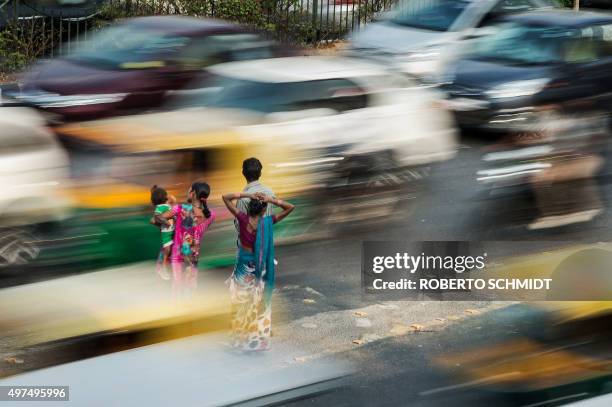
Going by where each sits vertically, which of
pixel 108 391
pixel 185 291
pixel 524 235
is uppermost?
pixel 108 391

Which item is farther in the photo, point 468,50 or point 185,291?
point 468,50

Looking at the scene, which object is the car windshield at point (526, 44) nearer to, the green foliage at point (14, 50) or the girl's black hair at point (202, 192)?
the girl's black hair at point (202, 192)

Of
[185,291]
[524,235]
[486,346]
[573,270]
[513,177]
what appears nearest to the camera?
[486,346]

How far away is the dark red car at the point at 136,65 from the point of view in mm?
12422

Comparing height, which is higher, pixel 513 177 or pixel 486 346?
pixel 486 346

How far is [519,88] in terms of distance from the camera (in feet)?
41.0

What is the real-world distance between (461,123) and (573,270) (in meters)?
7.27

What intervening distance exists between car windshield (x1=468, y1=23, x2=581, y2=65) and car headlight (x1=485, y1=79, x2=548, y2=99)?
1.24 feet

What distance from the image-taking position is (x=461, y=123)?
12719mm

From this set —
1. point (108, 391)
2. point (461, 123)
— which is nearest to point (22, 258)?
point (108, 391)

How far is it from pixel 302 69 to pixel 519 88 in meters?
3.36

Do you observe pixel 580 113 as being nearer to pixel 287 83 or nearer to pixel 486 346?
pixel 287 83

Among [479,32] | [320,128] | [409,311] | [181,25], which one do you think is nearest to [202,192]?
[409,311]

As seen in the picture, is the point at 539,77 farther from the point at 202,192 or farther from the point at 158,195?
the point at 158,195
